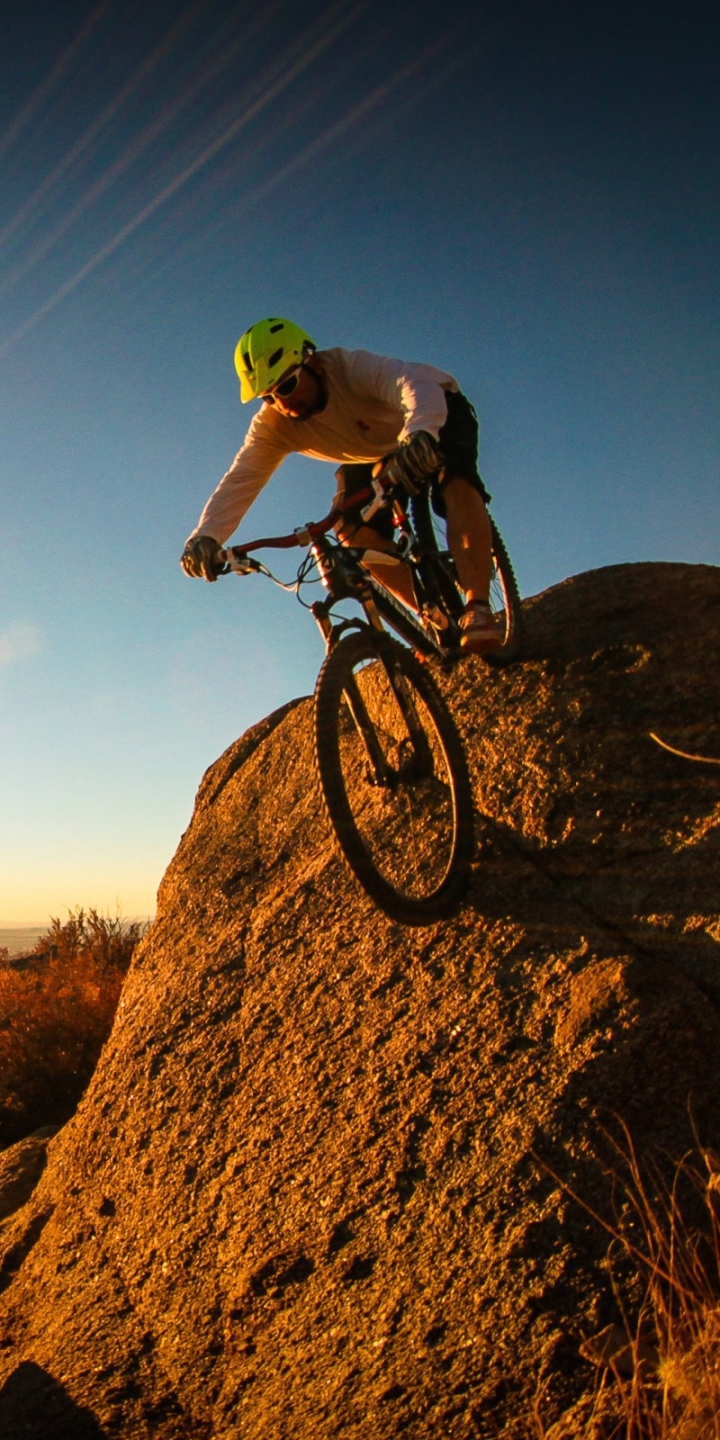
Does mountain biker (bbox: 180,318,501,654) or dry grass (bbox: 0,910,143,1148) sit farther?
dry grass (bbox: 0,910,143,1148)

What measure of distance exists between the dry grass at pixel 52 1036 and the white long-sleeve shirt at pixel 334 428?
4564mm

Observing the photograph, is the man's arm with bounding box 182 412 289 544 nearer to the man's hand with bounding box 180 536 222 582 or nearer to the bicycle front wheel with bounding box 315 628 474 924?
the man's hand with bounding box 180 536 222 582

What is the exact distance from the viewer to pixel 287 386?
14.3ft

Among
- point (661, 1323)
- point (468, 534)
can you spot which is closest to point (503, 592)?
point (468, 534)

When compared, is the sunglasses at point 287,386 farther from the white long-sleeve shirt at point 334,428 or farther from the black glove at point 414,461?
the black glove at point 414,461

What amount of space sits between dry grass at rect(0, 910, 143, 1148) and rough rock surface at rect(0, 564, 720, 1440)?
2.85 metres

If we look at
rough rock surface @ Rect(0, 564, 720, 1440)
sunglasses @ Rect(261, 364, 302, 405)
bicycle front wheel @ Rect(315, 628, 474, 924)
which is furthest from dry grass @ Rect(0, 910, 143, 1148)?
sunglasses @ Rect(261, 364, 302, 405)

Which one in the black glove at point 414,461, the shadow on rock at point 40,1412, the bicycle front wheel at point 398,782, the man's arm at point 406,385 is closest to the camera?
the shadow on rock at point 40,1412

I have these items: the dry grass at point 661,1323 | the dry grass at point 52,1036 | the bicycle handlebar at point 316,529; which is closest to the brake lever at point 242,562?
the bicycle handlebar at point 316,529

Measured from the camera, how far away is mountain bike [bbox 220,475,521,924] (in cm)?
349

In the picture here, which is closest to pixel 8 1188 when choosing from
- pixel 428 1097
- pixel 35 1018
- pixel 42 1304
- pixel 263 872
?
pixel 42 1304

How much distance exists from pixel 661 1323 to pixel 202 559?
283 centimetres

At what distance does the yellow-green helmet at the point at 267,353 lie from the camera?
14.0 feet

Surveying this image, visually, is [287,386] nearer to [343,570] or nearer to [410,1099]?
[343,570]
